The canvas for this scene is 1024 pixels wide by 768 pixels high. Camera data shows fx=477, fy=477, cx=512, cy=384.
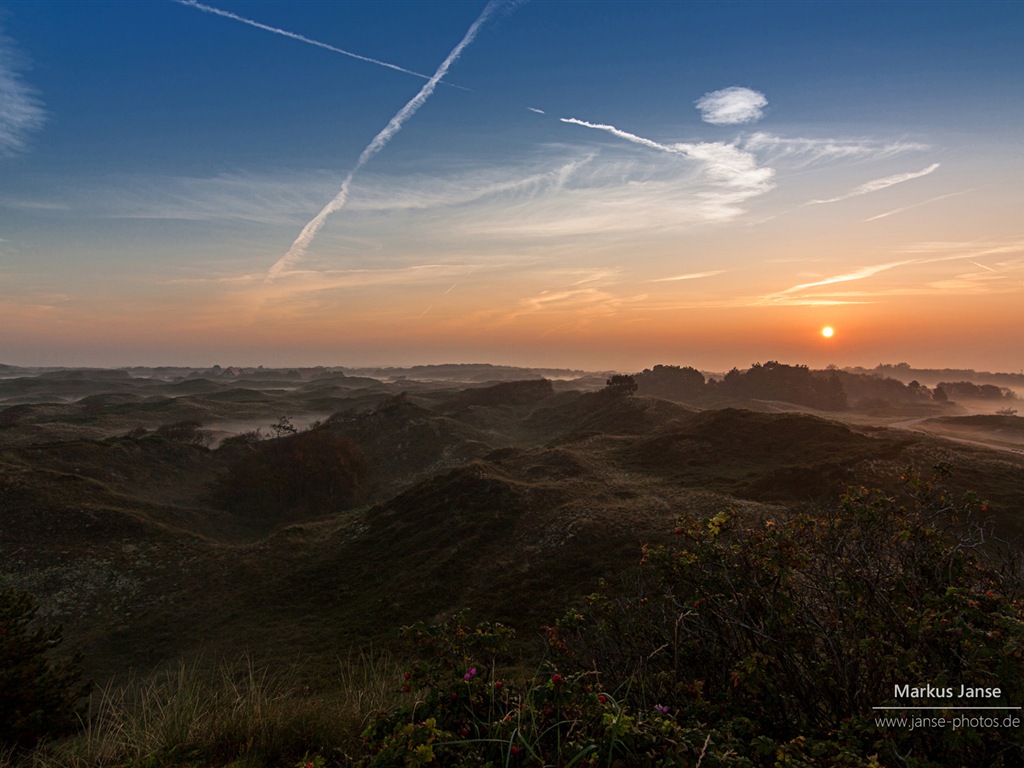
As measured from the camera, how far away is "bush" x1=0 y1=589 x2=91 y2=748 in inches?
304

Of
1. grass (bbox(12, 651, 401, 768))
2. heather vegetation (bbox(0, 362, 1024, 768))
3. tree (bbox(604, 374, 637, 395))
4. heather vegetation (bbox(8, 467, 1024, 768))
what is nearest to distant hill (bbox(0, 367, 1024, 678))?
heather vegetation (bbox(0, 362, 1024, 768))

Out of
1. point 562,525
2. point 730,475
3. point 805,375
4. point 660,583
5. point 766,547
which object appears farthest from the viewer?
point 805,375

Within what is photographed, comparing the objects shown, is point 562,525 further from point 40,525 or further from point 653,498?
point 40,525

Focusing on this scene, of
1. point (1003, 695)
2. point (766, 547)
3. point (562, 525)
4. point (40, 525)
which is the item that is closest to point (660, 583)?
point (766, 547)

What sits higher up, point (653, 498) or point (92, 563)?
point (653, 498)

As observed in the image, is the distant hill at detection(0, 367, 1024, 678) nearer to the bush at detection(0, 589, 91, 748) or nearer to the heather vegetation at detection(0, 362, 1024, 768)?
the heather vegetation at detection(0, 362, 1024, 768)

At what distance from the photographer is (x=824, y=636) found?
13.7 feet

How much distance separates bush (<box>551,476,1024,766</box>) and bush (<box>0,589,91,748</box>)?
888 centimetres

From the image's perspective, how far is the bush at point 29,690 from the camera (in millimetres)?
7711

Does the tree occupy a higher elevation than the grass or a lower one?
higher

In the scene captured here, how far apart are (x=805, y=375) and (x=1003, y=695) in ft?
415

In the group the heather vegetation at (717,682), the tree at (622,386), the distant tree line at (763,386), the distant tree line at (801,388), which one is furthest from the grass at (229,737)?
the distant tree line at (763,386)

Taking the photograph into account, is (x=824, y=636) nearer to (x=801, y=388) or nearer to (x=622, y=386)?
(x=622, y=386)

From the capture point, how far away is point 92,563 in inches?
1085
